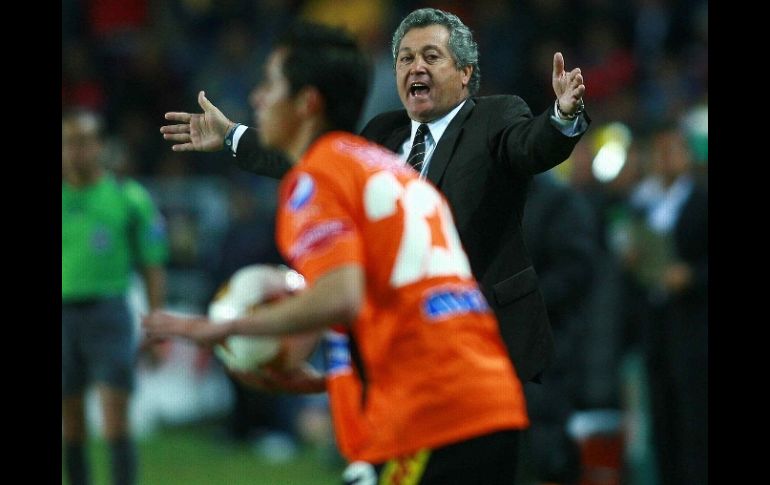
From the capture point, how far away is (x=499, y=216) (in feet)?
14.4

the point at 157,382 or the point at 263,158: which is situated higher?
the point at 263,158

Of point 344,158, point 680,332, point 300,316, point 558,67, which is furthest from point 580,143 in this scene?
point 300,316

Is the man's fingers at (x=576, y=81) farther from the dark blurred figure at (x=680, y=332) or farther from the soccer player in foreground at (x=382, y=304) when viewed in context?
the dark blurred figure at (x=680, y=332)

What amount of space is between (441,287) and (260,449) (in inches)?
312

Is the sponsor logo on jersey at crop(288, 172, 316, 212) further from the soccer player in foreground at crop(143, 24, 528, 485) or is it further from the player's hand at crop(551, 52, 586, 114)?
the player's hand at crop(551, 52, 586, 114)

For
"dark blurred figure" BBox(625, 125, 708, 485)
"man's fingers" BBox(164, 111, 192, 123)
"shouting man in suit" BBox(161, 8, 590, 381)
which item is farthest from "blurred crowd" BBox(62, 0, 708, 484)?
"man's fingers" BBox(164, 111, 192, 123)

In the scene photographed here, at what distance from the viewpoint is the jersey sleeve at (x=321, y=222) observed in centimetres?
320

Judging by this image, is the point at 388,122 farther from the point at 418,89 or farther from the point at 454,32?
the point at 454,32

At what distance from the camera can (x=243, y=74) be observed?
13.6 m

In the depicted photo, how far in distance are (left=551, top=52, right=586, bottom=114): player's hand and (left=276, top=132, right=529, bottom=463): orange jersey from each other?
91cm

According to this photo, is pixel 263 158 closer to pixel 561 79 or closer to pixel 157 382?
pixel 561 79

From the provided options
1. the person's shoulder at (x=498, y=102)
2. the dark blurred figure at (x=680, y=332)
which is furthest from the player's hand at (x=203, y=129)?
the dark blurred figure at (x=680, y=332)

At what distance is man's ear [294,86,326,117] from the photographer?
3.43m

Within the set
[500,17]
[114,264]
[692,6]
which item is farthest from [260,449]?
[692,6]
